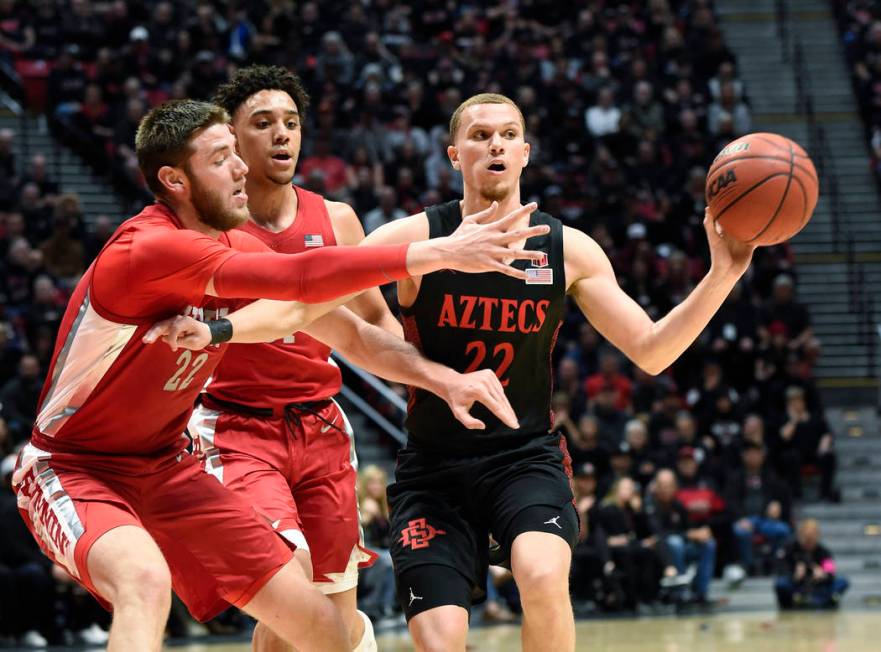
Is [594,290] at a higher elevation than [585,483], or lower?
higher

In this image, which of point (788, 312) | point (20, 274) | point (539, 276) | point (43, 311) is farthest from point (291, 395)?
point (788, 312)

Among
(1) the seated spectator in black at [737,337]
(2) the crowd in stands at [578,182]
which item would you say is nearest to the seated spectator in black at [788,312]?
(2) the crowd in stands at [578,182]

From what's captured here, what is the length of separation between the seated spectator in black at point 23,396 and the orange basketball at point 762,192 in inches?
360

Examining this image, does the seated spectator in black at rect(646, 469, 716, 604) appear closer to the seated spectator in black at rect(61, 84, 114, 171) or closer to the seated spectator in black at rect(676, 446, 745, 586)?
the seated spectator in black at rect(676, 446, 745, 586)

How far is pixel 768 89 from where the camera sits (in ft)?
72.5

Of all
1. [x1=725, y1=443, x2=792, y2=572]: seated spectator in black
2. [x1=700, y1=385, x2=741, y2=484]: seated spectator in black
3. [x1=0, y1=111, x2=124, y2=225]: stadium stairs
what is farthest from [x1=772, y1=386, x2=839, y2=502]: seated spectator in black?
[x1=0, y1=111, x2=124, y2=225]: stadium stairs

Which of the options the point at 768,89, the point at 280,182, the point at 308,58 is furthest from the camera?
the point at 768,89

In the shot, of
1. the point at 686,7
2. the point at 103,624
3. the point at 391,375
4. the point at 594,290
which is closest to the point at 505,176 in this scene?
the point at 594,290

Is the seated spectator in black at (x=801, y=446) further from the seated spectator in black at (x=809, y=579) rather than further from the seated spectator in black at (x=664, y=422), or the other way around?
the seated spectator in black at (x=809, y=579)

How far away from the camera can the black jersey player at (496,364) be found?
5.25 meters

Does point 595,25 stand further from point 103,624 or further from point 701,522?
point 103,624

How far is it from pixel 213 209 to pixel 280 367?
100 cm

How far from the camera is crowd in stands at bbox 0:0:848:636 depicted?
544 inches

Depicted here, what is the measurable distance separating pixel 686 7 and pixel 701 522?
11.1 metres
